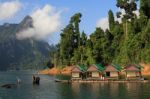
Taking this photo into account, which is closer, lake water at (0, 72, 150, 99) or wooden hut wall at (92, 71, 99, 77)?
lake water at (0, 72, 150, 99)

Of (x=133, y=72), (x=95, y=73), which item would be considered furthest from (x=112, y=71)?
(x=133, y=72)

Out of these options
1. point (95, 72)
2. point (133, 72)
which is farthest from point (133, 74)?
point (95, 72)

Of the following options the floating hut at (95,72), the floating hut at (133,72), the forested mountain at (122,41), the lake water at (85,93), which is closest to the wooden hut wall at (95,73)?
the floating hut at (95,72)

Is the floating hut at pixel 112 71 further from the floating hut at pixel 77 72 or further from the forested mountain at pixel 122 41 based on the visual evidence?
the forested mountain at pixel 122 41

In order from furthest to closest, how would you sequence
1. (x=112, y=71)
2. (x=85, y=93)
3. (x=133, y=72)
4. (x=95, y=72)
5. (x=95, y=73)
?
(x=95, y=73)
(x=95, y=72)
(x=112, y=71)
(x=133, y=72)
(x=85, y=93)

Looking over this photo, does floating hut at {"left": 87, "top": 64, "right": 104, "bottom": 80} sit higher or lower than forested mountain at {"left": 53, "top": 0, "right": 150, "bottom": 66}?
lower

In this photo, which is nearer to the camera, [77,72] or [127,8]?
[77,72]

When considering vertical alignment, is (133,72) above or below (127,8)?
below

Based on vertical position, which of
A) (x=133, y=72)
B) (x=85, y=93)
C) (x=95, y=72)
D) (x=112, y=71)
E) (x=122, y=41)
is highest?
(x=122, y=41)

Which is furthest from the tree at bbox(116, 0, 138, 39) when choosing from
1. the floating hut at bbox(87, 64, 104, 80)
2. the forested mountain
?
the floating hut at bbox(87, 64, 104, 80)

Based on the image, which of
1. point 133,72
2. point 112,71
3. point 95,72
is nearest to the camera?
point 133,72

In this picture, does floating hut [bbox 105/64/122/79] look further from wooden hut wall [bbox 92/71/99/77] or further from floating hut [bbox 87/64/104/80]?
wooden hut wall [bbox 92/71/99/77]

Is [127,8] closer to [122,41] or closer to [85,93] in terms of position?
[122,41]

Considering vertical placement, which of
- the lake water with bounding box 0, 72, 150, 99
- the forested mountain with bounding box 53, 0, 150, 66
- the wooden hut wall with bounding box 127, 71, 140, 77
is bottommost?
the lake water with bounding box 0, 72, 150, 99
